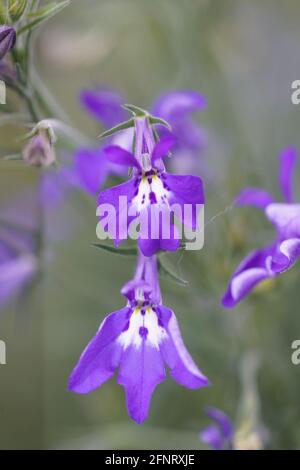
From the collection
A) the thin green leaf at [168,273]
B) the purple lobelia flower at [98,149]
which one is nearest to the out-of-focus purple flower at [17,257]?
the purple lobelia flower at [98,149]

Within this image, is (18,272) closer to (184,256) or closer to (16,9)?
(184,256)

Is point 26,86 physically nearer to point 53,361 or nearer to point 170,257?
point 170,257

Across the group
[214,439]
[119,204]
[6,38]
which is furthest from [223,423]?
[6,38]

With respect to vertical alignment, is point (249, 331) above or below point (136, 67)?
below

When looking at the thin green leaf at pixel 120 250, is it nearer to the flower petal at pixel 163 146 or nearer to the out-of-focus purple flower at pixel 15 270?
the flower petal at pixel 163 146

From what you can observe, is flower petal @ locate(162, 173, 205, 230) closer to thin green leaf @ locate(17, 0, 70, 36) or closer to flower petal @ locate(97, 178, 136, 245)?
flower petal @ locate(97, 178, 136, 245)
